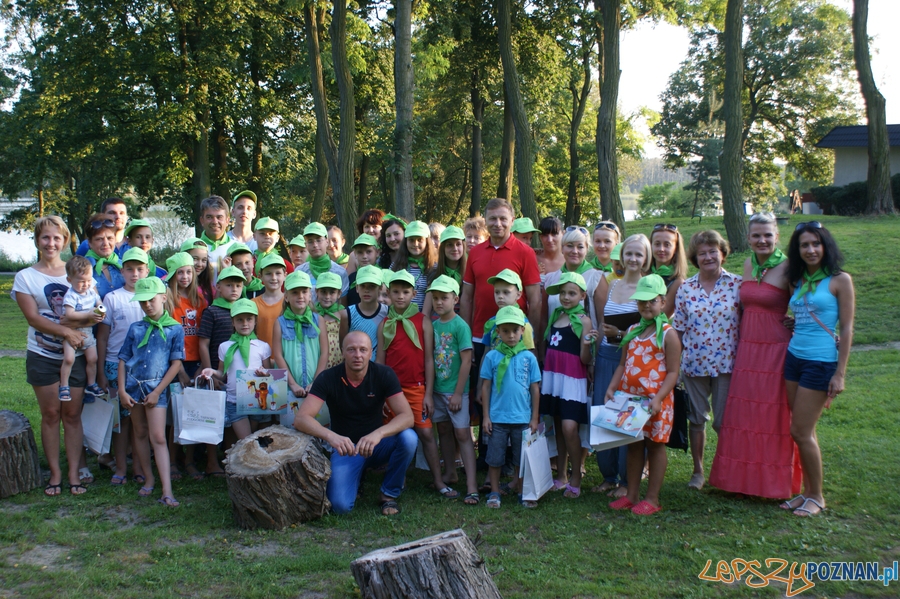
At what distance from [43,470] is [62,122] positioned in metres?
17.8

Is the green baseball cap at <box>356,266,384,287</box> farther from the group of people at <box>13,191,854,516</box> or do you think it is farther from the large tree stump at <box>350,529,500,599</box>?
the large tree stump at <box>350,529,500,599</box>

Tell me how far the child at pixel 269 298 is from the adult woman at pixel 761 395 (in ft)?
12.6

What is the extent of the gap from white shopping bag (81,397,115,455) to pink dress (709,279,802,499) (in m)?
5.12

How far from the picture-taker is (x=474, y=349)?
589 cm

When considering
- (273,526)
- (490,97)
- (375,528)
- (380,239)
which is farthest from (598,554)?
(490,97)

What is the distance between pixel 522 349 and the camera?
5367 mm

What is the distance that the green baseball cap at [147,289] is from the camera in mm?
5406

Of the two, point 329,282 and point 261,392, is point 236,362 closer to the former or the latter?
point 261,392

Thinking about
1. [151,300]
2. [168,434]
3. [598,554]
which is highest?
[151,300]

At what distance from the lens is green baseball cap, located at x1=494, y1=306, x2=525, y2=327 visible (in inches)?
206

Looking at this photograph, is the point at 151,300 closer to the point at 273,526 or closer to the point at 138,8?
the point at 273,526

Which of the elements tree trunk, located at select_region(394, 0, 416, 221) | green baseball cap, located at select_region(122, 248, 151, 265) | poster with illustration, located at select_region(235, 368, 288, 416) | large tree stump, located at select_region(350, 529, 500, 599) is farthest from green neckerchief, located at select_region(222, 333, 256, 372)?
tree trunk, located at select_region(394, 0, 416, 221)

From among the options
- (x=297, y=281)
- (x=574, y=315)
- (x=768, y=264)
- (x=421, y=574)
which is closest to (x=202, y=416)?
(x=297, y=281)

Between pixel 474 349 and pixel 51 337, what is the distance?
348 centimetres
